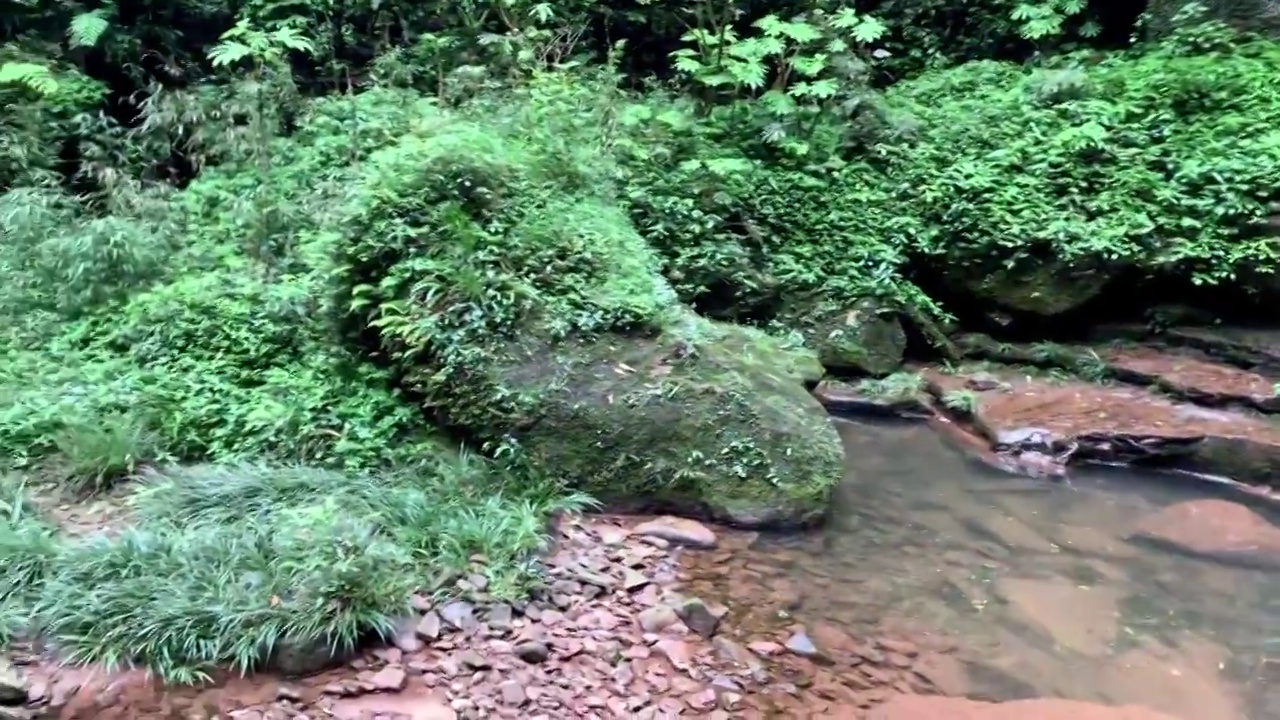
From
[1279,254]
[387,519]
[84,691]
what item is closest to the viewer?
[84,691]

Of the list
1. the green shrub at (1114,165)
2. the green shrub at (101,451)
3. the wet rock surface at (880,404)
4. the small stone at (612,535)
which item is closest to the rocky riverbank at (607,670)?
the small stone at (612,535)

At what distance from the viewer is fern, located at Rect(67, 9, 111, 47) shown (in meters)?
9.41

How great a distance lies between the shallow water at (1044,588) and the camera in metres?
4.59

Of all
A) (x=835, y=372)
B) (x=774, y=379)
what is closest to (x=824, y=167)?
(x=835, y=372)

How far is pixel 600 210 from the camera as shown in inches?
284

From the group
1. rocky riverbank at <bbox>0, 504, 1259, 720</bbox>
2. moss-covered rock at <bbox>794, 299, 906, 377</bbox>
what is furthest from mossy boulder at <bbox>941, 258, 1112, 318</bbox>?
rocky riverbank at <bbox>0, 504, 1259, 720</bbox>

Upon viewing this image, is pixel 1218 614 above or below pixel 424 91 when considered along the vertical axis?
below

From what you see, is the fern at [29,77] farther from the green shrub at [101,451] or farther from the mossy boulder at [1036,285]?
the mossy boulder at [1036,285]

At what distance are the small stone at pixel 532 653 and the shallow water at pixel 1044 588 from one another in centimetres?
137

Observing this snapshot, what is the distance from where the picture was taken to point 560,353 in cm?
596

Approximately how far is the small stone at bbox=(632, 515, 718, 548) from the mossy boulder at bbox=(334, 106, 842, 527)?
0.53 ft

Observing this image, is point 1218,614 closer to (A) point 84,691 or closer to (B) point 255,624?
(B) point 255,624

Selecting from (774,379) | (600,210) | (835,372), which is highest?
(600,210)

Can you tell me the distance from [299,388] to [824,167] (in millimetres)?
5689
